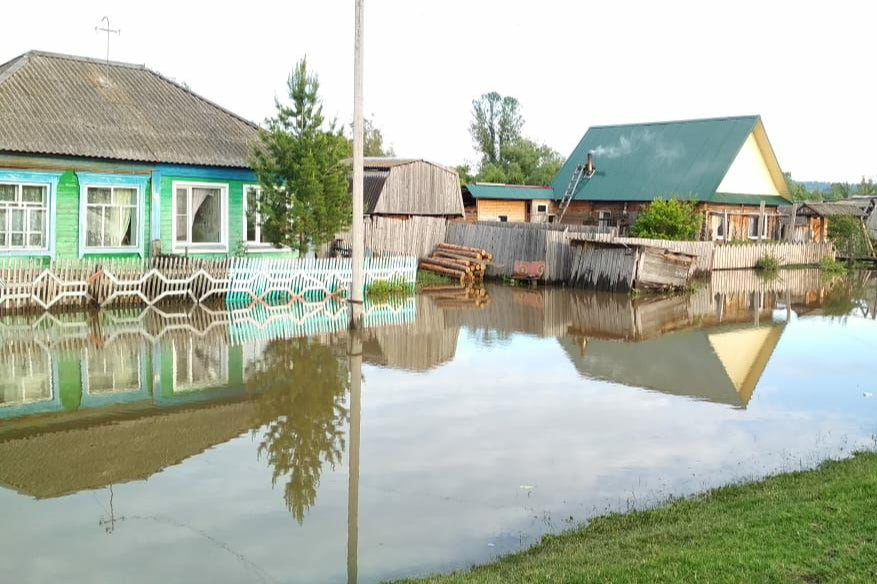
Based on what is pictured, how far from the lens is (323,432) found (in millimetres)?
11133

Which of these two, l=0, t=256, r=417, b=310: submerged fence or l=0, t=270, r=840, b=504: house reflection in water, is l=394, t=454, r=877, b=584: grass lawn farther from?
l=0, t=256, r=417, b=310: submerged fence

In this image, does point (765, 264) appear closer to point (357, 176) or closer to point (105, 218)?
point (357, 176)

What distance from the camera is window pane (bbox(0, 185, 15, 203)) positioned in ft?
70.5

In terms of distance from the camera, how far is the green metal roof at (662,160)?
136 feet

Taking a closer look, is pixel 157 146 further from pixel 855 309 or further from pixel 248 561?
pixel 855 309

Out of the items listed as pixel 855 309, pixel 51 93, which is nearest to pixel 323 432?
pixel 51 93

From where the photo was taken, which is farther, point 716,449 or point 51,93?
point 51,93

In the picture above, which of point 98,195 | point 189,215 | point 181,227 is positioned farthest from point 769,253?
point 98,195

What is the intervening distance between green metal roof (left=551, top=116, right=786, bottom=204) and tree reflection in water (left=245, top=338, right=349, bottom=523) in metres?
28.0

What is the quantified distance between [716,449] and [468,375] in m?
5.18

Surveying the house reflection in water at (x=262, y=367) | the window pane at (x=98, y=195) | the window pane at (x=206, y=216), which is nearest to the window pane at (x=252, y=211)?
the window pane at (x=206, y=216)

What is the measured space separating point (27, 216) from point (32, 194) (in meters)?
0.56

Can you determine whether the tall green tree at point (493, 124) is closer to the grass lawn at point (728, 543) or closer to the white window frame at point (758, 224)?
the white window frame at point (758, 224)

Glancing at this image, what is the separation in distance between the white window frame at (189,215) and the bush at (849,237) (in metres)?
33.1
